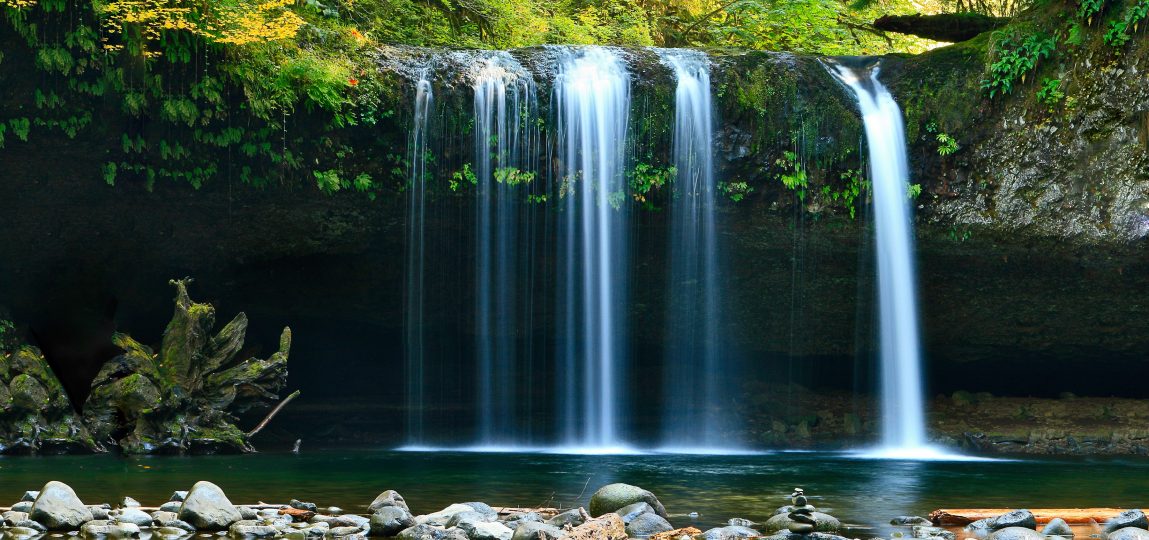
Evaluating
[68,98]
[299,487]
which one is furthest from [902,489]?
[68,98]

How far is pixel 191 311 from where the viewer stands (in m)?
12.6

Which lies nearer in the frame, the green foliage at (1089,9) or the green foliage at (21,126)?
the green foliage at (21,126)

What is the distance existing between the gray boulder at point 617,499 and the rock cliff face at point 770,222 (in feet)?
23.3

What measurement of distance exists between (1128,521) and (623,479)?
4.41 m

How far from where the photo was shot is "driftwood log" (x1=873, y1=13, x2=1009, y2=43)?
50.3 feet

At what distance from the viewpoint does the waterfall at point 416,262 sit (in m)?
13.5

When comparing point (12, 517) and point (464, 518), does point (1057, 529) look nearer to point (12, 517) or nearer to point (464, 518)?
point (464, 518)

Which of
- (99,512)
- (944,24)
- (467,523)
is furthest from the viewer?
(944,24)

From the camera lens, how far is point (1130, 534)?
6293 millimetres

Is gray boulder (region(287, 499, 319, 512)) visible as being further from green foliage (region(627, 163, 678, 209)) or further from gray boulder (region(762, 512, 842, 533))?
green foliage (region(627, 163, 678, 209))

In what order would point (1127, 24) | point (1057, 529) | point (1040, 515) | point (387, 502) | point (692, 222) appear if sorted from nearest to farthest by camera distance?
point (1057, 529)
point (1040, 515)
point (387, 502)
point (1127, 24)
point (692, 222)

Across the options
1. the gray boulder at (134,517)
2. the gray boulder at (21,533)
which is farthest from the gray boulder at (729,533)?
the gray boulder at (21,533)

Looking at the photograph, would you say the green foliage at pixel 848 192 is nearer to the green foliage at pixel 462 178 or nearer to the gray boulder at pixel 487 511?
the green foliage at pixel 462 178

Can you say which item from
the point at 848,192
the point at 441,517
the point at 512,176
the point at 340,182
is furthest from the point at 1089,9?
the point at 441,517
